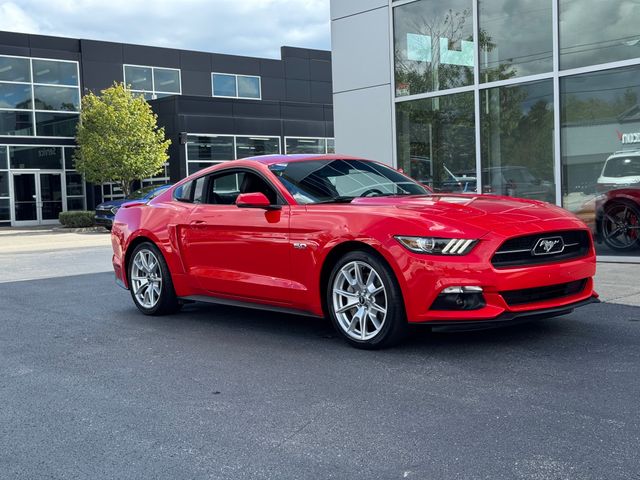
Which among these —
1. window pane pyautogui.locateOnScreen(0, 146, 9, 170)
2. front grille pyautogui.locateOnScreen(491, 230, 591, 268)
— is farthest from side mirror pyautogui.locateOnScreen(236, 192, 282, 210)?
window pane pyautogui.locateOnScreen(0, 146, 9, 170)

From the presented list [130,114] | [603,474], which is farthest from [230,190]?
[130,114]

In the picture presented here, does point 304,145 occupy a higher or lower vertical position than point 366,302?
higher

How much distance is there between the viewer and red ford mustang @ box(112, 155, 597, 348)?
509 centimetres

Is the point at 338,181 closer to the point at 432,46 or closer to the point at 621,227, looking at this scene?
the point at 621,227

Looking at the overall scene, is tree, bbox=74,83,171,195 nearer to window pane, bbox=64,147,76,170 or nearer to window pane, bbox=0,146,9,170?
window pane, bbox=64,147,76,170

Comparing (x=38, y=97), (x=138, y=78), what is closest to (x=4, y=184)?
(x=38, y=97)

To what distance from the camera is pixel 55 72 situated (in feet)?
104

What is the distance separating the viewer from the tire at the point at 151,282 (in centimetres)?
728

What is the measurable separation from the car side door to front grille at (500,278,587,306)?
178cm

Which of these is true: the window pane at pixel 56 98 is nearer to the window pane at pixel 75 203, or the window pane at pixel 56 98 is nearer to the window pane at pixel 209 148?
the window pane at pixel 75 203

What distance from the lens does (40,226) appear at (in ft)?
97.7

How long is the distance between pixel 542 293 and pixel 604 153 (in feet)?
19.2

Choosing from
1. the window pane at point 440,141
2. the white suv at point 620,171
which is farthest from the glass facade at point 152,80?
the white suv at point 620,171

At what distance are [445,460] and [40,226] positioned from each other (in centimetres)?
2892
